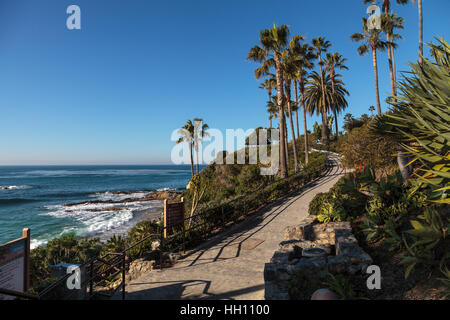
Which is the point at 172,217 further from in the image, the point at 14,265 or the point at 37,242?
the point at 37,242

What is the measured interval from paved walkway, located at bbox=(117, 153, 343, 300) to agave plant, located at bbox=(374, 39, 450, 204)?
3.99m

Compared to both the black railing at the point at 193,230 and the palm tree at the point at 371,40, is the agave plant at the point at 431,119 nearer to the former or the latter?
the black railing at the point at 193,230

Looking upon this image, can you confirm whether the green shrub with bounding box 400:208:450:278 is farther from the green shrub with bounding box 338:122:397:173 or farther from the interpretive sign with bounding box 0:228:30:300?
the interpretive sign with bounding box 0:228:30:300

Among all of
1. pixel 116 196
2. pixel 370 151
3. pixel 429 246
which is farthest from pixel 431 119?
pixel 116 196

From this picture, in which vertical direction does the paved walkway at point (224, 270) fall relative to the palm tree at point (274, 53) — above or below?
below

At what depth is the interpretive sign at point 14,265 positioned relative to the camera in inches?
164

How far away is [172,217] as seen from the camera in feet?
31.5

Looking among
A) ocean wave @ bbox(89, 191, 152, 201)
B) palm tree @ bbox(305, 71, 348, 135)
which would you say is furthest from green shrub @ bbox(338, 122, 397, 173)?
ocean wave @ bbox(89, 191, 152, 201)

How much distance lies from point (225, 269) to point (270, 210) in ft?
24.1

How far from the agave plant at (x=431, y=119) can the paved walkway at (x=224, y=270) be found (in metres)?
3.99

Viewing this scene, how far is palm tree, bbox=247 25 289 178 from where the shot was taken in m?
18.7

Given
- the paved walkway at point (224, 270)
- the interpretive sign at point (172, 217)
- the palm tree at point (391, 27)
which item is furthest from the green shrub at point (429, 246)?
the palm tree at point (391, 27)

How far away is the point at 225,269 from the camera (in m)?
6.63

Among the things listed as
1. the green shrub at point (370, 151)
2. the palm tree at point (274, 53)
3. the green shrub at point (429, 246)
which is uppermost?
the palm tree at point (274, 53)
